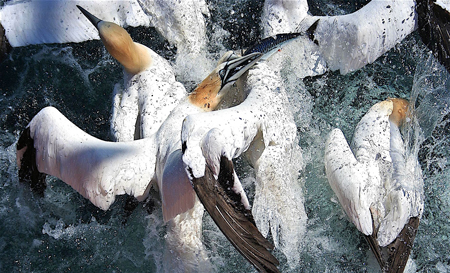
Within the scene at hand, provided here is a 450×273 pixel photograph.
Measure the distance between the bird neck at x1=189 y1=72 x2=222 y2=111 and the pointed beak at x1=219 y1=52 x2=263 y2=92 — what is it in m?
0.05

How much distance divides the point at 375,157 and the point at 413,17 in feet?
4.27

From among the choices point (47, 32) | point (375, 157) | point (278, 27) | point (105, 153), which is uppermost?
point (47, 32)

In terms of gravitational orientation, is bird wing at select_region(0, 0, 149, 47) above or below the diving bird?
above

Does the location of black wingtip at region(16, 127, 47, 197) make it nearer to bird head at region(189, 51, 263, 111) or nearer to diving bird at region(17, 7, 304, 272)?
diving bird at region(17, 7, 304, 272)

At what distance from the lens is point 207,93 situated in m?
4.07

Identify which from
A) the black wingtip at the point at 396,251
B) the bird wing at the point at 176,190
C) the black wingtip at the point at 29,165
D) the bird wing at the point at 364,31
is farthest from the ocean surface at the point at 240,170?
Result: the bird wing at the point at 176,190

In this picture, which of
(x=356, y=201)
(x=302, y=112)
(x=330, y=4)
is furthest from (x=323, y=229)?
(x=330, y=4)

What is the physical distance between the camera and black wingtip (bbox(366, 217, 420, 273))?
12.2 feet

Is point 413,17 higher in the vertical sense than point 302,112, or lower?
higher

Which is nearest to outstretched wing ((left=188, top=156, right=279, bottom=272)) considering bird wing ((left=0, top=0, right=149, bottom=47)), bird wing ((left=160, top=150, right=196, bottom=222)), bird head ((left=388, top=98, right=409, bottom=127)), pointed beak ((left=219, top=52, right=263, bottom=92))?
bird wing ((left=160, top=150, right=196, bottom=222))

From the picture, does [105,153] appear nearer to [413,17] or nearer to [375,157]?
[375,157]

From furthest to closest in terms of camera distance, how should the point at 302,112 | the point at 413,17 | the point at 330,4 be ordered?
the point at 330,4 < the point at 302,112 < the point at 413,17

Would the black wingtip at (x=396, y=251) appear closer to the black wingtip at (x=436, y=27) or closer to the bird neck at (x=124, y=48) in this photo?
the black wingtip at (x=436, y=27)

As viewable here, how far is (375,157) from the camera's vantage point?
4.17 m
